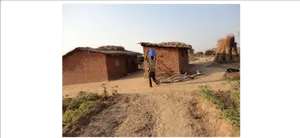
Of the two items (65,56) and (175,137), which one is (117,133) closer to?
(175,137)

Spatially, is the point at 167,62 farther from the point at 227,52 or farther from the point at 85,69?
the point at 227,52

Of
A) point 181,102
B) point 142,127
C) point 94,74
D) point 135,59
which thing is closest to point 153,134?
point 142,127

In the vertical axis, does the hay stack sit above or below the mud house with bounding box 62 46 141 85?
above

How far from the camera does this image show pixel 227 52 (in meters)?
17.2

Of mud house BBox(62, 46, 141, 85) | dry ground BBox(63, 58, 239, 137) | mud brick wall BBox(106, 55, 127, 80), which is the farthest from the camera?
mud brick wall BBox(106, 55, 127, 80)

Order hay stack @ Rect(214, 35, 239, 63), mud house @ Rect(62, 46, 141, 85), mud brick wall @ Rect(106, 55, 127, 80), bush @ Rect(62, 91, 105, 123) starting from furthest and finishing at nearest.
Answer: hay stack @ Rect(214, 35, 239, 63), mud brick wall @ Rect(106, 55, 127, 80), mud house @ Rect(62, 46, 141, 85), bush @ Rect(62, 91, 105, 123)

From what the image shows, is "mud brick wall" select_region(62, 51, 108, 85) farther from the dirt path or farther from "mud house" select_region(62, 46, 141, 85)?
the dirt path

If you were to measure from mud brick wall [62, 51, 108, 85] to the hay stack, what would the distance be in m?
9.64

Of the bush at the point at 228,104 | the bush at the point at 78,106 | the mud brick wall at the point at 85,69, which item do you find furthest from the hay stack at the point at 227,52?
the bush at the point at 78,106

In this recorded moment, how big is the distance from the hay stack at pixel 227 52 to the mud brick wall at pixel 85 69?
964cm

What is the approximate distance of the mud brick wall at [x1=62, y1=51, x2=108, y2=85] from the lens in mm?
11250

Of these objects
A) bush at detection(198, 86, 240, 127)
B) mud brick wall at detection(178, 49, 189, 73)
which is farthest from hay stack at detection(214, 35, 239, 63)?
bush at detection(198, 86, 240, 127)

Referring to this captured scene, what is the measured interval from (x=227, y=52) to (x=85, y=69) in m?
10.8

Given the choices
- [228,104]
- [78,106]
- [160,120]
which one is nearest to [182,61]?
[228,104]
